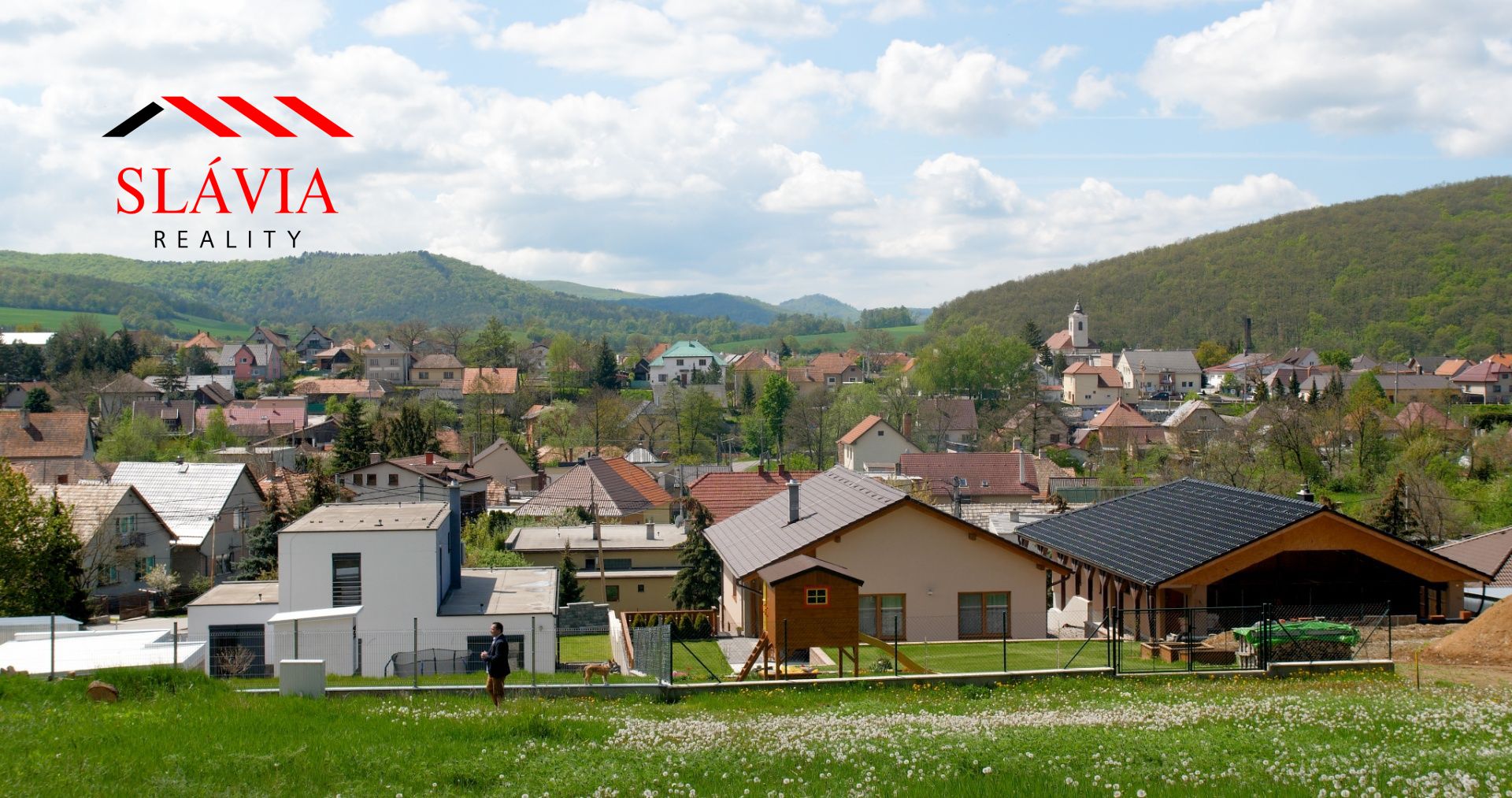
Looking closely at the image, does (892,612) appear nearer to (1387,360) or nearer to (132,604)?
(132,604)

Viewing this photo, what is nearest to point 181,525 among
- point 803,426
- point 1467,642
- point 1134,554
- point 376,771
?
point 1134,554

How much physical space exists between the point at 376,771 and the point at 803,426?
87762 millimetres

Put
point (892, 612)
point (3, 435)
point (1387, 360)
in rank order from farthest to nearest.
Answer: point (1387, 360)
point (3, 435)
point (892, 612)

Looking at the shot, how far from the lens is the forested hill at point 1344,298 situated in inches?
6339

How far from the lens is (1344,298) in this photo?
6924 inches

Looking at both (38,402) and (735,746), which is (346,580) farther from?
(38,402)

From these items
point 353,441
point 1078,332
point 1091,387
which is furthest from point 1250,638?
point 1078,332

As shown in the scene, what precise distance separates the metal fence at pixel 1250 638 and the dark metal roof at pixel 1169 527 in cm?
143

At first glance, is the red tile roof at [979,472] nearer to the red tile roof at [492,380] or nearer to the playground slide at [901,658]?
the playground slide at [901,658]

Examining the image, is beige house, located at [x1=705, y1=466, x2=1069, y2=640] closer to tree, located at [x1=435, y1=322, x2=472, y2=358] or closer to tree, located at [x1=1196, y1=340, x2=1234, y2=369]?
tree, located at [x1=435, y1=322, x2=472, y2=358]

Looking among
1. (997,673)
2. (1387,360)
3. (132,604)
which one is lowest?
(132,604)

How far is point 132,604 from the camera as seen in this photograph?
41.7 meters

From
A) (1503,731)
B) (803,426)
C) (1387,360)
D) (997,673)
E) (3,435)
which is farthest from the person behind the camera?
(1387,360)

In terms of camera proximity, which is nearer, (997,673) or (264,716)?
(264,716)
